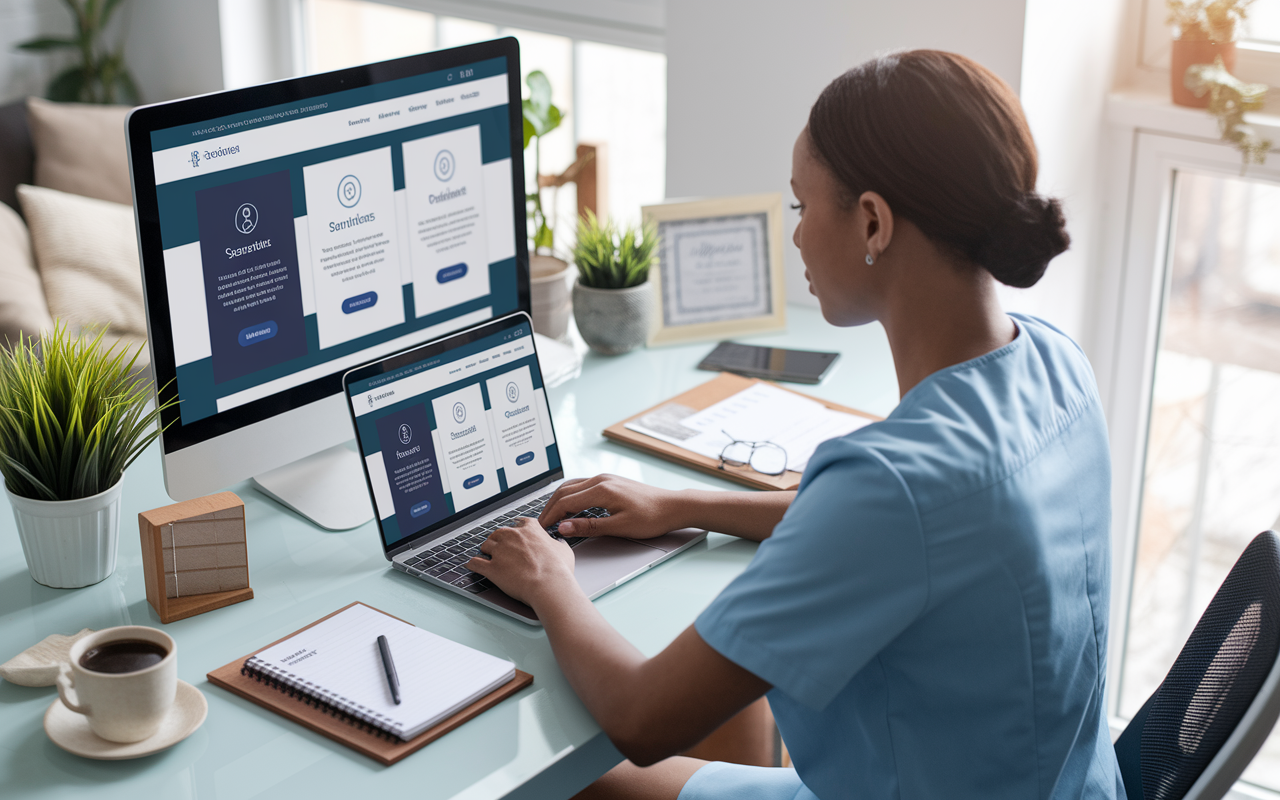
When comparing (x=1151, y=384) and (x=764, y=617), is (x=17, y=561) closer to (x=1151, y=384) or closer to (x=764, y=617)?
(x=764, y=617)

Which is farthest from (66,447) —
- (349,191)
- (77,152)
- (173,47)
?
(173,47)

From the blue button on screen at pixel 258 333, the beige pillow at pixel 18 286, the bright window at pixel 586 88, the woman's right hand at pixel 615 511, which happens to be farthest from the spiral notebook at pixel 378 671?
the beige pillow at pixel 18 286

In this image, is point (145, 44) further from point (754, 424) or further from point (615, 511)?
point (615, 511)

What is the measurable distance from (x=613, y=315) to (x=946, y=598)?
3.29 ft

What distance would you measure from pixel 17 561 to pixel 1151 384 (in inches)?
76.9

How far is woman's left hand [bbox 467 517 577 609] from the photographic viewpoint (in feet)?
3.70

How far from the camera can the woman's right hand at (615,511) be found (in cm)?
126

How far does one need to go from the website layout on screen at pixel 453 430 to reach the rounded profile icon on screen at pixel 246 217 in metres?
0.22

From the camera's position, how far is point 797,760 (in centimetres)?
104

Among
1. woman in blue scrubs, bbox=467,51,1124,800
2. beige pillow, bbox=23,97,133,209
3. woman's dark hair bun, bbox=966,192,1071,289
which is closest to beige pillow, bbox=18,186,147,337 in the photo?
beige pillow, bbox=23,97,133,209

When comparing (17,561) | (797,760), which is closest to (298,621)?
(17,561)

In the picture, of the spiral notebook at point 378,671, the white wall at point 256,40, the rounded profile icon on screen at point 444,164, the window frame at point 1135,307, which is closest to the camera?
the spiral notebook at point 378,671

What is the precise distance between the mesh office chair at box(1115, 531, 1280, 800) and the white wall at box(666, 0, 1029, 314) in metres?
1.03

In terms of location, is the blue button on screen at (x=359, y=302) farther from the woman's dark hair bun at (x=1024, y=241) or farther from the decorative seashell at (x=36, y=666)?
the woman's dark hair bun at (x=1024, y=241)
